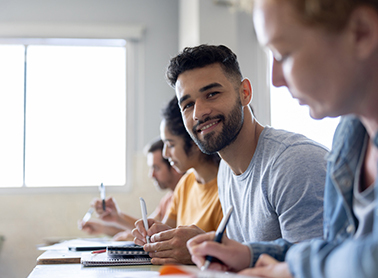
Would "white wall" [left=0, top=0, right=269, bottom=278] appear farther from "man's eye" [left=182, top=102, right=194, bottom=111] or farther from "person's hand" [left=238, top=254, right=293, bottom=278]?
"person's hand" [left=238, top=254, right=293, bottom=278]

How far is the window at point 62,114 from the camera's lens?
13.1 ft

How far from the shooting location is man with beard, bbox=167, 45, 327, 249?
1099 millimetres

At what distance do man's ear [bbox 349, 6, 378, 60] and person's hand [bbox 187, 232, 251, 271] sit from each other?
0.42 m

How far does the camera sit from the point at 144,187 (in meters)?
4.02

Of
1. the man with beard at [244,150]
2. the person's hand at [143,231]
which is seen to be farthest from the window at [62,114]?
the person's hand at [143,231]

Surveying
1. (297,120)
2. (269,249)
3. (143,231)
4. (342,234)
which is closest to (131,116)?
(297,120)

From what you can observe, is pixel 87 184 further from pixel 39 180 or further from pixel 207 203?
pixel 207 203

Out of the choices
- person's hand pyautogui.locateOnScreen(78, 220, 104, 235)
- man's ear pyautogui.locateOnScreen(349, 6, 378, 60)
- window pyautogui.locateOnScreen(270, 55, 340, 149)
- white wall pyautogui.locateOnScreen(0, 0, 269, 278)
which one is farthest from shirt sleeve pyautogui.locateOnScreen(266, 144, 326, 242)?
white wall pyautogui.locateOnScreen(0, 0, 269, 278)

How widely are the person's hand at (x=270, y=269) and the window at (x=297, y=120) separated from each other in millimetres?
1631

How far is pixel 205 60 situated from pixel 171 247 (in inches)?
25.4

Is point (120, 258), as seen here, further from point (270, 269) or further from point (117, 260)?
point (270, 269)

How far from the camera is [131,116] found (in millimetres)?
4121

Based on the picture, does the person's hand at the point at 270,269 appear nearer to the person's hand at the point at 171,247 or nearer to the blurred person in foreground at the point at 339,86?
the blurred person in foreground at the point at 339,86

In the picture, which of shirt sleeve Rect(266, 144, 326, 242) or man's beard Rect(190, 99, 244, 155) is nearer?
shirt sleeve Rect(266, 144, 326, 242)
